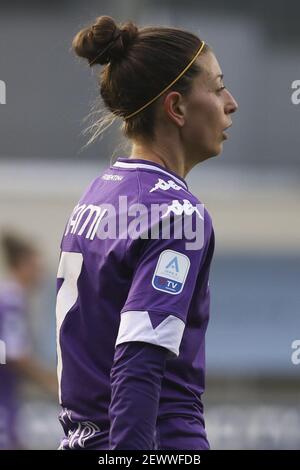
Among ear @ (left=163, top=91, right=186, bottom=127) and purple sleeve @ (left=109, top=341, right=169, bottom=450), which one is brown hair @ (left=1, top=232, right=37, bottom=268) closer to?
ear @ (left=163, top=91, right=186, bottom=127)

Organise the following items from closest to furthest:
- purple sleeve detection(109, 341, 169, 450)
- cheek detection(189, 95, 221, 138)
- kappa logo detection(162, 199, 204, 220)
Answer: purple sleeve detection(109, 341, 169, 450) → kappa logo detection(162, 199, 204, 220) → cheek detection(189, 95, 221, 138)

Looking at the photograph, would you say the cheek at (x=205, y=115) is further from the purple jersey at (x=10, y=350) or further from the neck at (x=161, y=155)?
the purple jersey at (x=10, y=350)

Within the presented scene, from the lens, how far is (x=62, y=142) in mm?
11695

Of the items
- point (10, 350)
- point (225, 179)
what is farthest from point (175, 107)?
point (225, 179)

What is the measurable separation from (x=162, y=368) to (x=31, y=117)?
31.5ft

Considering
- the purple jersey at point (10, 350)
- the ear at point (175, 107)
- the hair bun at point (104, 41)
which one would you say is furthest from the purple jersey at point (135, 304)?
the purple jersey at point (10, 350)

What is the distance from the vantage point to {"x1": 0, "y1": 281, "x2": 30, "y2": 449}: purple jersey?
653 cm

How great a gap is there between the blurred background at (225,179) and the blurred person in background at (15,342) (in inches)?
89.0

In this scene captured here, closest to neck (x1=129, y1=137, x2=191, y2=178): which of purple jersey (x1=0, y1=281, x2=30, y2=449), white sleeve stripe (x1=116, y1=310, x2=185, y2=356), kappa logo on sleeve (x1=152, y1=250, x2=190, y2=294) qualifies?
kappa logo on sleeve (x1=152, y1=250, x2=190, y2=294)

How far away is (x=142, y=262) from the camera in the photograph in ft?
7.98

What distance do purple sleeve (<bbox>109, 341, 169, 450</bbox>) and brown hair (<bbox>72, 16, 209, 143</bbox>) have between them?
23.8 inches

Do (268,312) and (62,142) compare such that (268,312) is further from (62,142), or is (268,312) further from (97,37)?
(97,37)

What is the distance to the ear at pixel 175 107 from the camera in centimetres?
269
